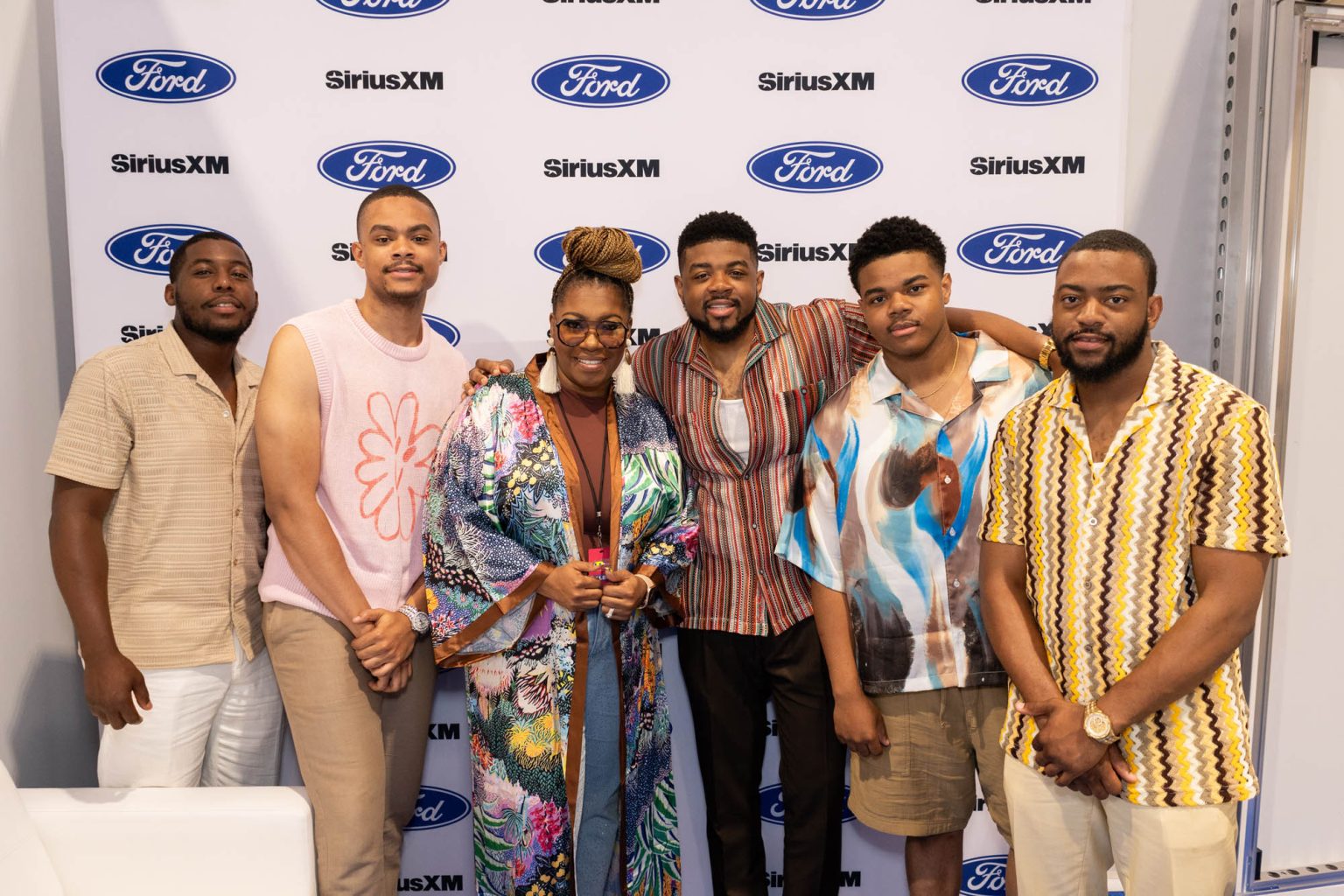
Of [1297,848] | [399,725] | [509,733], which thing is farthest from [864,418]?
[1297,848]

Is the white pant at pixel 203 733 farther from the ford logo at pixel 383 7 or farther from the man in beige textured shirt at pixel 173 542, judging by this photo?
the ford logo at pixel 383 7

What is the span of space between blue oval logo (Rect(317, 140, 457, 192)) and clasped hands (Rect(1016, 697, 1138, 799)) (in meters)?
2.49

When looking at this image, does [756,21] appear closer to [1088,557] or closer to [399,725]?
[1088,557]

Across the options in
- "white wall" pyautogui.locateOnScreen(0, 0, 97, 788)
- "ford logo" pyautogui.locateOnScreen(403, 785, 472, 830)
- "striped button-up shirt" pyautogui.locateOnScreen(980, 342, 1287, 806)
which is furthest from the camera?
"ford logo" pyautogui.locateOnScreen(403, 785, 472, 830)

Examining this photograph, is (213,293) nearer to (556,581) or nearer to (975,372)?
(556,581)

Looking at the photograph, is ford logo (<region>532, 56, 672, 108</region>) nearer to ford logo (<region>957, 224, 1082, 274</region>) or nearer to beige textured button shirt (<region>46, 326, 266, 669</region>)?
ford logo (<region>957, 224, 1082, 274</region>)

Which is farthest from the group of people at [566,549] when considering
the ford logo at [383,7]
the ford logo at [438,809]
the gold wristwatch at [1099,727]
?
the ford logo at [383,7]

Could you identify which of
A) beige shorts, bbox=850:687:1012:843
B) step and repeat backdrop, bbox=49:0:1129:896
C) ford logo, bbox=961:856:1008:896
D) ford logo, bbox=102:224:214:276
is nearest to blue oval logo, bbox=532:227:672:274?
step and repeat backdrop, bbox=49:0:1129:896

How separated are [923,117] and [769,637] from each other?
6.13 ft

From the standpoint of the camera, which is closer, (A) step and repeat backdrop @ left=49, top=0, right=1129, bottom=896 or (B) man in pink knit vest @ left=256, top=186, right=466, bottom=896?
(B) man in pink knit vest @ left=256, top=186, right=466, bottom=896

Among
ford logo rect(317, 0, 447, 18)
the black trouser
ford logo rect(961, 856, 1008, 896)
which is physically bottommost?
ford logo rect(961, 856, 1008, 896)

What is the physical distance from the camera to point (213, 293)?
2.63m

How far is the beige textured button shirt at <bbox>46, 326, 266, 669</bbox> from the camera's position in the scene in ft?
8.19

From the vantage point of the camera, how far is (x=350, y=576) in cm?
249
